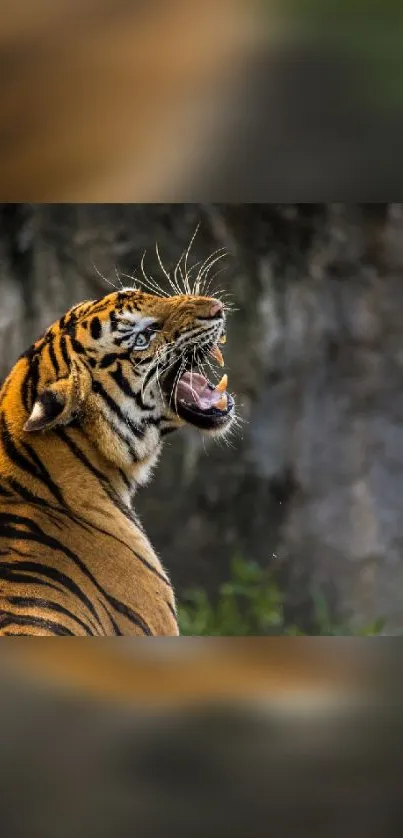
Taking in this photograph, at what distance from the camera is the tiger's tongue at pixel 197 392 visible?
5.05 m

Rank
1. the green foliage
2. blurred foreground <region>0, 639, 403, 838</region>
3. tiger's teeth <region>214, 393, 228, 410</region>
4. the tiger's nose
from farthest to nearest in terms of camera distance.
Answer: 1. the green foliage
2. tiger's teeth <region>214, 393, 228, 410</region>
3. the tiger's nose
4. blurred foreground <region>0, 639, 403, 838</region>

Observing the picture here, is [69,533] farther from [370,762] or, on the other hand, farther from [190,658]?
[370,762]

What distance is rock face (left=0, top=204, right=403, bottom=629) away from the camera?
624 centimetres

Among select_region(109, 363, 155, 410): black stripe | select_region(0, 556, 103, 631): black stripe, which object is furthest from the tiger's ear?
select_region(0, 556, 103, 631): black stripe

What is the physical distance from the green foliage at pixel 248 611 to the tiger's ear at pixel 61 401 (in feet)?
6.03

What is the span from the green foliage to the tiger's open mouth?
1201 mm

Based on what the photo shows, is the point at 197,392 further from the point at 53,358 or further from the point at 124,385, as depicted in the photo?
the point at 53,358

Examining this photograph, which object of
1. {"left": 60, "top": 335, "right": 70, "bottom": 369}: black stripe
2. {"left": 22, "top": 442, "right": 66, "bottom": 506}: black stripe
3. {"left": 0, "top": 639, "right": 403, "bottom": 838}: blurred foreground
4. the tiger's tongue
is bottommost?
{"left": 0, "top": 639, "right": 403, "bottom": 838}: blurred foreground

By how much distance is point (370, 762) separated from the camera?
409cm

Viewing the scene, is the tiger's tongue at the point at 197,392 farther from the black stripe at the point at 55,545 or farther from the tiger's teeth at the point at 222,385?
the black stripe at the point at 55,545
